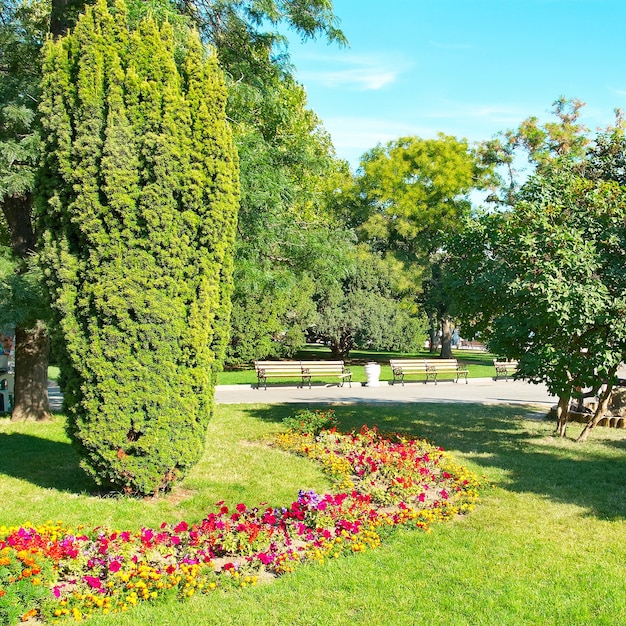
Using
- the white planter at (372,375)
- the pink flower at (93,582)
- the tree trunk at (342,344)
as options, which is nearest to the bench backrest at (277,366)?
the white planter at (372,375)

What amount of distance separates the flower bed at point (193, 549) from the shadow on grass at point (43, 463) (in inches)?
82.1

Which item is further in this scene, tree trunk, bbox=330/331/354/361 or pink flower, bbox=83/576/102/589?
tree trunk, bbox=330/331/354/361

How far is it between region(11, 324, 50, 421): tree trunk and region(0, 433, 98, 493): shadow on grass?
49.5 inches

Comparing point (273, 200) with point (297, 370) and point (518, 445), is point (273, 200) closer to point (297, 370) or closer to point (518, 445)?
point (518, 445)

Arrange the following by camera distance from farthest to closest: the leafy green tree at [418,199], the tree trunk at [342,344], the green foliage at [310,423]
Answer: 1. the leafy green tree at [418,199]
2. the tree trunk at [342,344]
3. the green foliage at [310,423]

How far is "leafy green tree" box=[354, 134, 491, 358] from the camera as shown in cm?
3397

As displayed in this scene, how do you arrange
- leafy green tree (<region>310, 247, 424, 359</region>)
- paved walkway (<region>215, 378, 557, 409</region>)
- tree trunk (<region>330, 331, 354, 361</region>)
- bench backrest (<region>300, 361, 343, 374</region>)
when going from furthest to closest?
tree trunk (<region>330, 331, 354, 361</region>)
leafy green tree (<region>310, 247, 424, 359</region>)
bench backrest (<region>300, 361, 343, 374</region>)
paved walkway (<region>215, 378, 557, 409</region>)

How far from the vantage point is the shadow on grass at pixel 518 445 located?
24.5 ft

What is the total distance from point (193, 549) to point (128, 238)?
317 centimetres

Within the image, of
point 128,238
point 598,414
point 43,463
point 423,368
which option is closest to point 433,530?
point 128,238

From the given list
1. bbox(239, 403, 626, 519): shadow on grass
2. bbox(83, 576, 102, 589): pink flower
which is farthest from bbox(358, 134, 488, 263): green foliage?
bbox(83, 576, 102, 589): pink flower

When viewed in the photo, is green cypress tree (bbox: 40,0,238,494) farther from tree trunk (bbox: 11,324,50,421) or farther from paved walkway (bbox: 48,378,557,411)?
paved walkway (bbox: 48,378,557,411)

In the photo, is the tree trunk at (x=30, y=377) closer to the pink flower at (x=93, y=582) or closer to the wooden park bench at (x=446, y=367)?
the pink flower at (x=93, y=582)

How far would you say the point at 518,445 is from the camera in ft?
34.0
